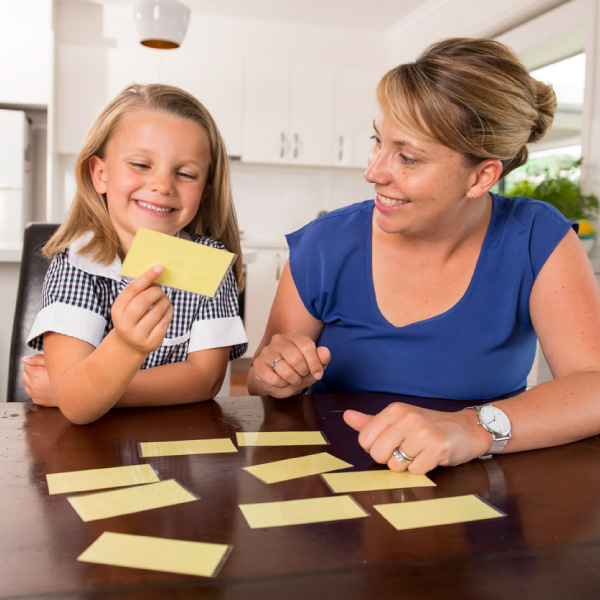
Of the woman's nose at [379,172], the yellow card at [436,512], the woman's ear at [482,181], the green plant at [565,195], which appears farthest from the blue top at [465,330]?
the green plant at [565,195]

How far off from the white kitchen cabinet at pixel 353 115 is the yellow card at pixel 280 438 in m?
4.60

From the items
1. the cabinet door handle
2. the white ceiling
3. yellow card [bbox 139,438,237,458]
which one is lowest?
yellow card [bbox 139,438,237,458]

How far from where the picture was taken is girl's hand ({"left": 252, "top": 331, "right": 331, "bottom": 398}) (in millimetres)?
1146

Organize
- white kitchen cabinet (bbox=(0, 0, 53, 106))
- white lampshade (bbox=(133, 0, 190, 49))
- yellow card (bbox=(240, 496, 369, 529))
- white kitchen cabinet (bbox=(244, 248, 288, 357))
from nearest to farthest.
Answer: yellow card (bbox=(240, 496, 369, 529)) < white lampshade (bbox=(133, 0, 190, 49)) < white kitchen cabinet (bbox=(0, 0, 53, 106)) < white kitchen cabinet (bbox=(244, 248, 288, 357))

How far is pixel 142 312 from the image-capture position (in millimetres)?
926

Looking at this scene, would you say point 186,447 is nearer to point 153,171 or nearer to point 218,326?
point 218,326

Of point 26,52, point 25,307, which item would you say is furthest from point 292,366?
point 26,52

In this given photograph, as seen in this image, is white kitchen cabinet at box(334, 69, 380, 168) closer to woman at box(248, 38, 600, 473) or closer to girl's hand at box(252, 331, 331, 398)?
woman at box(248, 38, 600, 473)

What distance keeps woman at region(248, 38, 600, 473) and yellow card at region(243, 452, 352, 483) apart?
0.97ft

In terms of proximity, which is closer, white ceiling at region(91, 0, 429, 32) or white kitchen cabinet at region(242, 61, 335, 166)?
white ceiling at region(91, 0, 429, 32)

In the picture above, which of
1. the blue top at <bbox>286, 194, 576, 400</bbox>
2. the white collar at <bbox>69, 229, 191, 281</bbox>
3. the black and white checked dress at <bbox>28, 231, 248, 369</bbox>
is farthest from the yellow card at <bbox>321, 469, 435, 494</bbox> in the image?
the white collar at <bbox>69, 229, 191, 281</bbox>

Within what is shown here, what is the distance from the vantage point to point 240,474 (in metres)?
0.78

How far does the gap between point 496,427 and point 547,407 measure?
0.12m

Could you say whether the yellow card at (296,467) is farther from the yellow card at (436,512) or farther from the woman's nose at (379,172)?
the woman's nose at (379,172)
